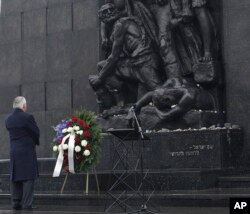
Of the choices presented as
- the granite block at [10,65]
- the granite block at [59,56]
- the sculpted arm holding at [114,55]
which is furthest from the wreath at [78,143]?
the granite block at [10,65]

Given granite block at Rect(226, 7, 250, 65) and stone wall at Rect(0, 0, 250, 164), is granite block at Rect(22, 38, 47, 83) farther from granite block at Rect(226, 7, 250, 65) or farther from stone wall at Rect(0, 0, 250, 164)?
granite block at Rect(226, 7, 250, 65)

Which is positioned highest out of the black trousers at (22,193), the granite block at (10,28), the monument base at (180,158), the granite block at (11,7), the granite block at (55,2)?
the granite block at (11,7)

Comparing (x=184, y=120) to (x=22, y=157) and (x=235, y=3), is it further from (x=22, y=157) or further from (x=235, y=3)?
Answer: (x=22, y=157)

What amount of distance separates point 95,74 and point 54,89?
67.4 inches

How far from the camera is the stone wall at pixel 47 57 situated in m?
18.4

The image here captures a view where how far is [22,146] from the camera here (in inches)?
443

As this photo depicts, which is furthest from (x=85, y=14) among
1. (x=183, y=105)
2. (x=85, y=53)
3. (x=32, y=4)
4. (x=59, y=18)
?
(x=183, y=105)

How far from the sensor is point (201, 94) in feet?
49.1

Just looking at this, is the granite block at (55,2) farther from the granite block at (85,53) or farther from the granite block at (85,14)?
the granite block at (85,53)

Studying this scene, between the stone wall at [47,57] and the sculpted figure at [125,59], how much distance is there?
53.6 inches

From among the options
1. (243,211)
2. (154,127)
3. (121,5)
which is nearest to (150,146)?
(154,127)

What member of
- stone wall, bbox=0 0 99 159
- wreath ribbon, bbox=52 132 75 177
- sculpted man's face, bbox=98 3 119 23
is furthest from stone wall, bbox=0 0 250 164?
wreath ribbon, bbox=52 132 75 177

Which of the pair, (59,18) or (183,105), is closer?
(183,105)

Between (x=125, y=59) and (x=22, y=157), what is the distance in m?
6.15
